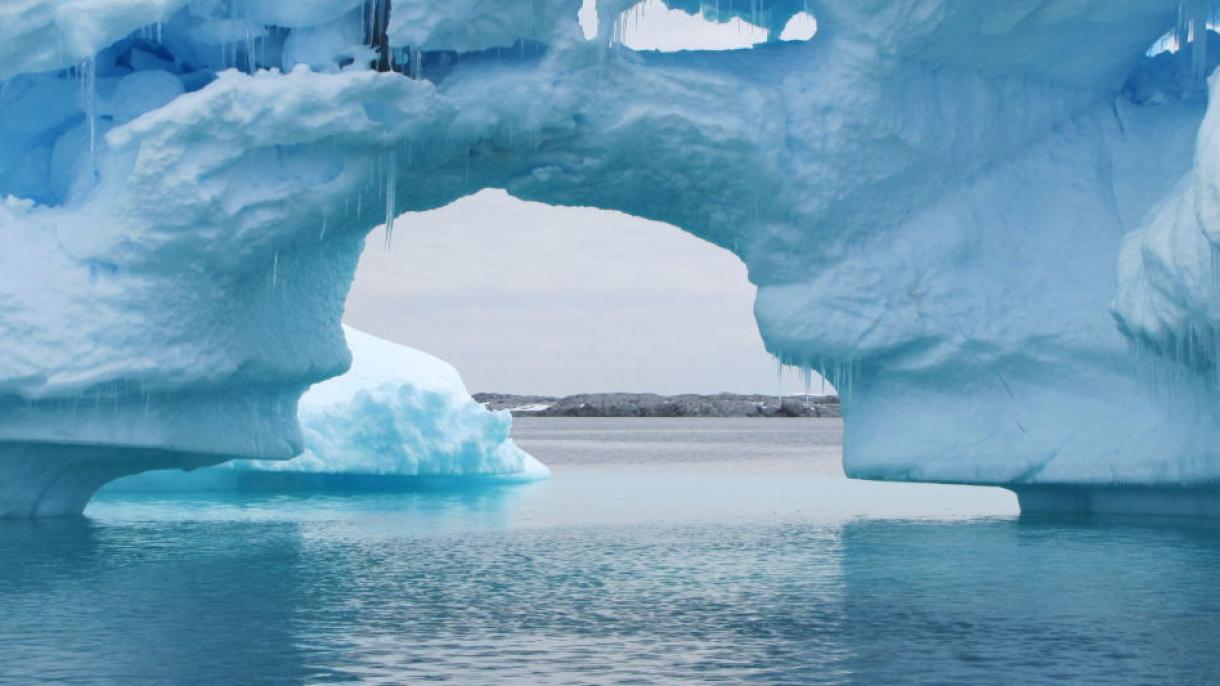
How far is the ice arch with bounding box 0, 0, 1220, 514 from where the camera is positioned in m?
12.8

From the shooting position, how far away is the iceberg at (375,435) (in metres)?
22.0

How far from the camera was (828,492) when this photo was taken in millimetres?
23078

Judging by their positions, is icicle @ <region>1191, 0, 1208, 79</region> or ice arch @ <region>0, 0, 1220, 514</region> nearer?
ice arch @ <region>0, 0, 1220, 514</region>

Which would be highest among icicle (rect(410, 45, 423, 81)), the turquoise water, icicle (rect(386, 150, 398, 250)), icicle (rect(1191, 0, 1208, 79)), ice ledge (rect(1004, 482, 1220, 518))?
icicle (rect(1191, 0, 1208, 79))

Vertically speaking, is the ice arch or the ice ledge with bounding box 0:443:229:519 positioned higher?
the ice arch

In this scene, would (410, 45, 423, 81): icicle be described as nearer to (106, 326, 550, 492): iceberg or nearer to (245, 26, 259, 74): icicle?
(245, 26, 259, 74): icicle

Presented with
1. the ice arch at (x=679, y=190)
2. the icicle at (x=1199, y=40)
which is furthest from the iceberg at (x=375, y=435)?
the icicle at (x=1199, y=40)

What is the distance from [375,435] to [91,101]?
9.73m

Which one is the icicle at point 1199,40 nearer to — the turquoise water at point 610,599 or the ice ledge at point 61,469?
the turquoise water at point 610,599

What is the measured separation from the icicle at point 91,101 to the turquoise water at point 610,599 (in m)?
3.41

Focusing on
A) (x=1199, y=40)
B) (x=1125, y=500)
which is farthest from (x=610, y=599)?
(x=1199, y=40)

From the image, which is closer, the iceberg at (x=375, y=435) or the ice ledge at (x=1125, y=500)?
the ice ledge at (x=1125, y=500)

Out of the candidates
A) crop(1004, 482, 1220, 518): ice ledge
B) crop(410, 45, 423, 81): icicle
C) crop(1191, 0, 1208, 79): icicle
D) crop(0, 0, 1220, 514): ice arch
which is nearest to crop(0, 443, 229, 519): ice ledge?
crop(0, 0, 1220, 514): ice arch

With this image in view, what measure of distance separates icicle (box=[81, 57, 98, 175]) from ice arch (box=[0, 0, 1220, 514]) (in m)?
0.05
